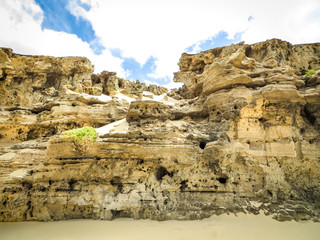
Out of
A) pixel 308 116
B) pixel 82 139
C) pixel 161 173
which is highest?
pixel 308 116

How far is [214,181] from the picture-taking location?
751 cm

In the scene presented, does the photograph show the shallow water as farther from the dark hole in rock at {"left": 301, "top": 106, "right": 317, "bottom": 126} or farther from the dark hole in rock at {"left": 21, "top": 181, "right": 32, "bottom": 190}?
the dark hole in rock at {"left": 301, "top": 106, "right": 317, "bottom": 126}

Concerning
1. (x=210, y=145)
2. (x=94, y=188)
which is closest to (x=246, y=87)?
(x=210, y=145)

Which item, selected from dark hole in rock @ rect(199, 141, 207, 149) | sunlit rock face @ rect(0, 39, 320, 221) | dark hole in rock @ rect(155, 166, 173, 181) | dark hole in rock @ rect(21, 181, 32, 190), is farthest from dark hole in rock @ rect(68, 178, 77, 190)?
dark hole in rock @ rect(199, 141, 207, 149)

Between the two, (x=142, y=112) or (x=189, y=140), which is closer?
(x=189, y=140)

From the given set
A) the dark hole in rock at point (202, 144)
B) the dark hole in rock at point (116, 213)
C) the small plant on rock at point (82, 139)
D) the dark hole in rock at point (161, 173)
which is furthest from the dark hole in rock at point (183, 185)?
the small plant on rock at point (82, 139)

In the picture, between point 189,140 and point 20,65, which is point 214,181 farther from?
point 20,65

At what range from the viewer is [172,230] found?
20.2ft

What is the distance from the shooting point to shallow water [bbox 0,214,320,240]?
5.81m

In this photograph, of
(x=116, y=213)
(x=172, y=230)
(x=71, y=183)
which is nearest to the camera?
(x=172, y=230)

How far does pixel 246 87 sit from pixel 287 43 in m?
9.70

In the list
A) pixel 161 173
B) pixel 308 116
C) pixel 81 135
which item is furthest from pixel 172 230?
pixel 308 116

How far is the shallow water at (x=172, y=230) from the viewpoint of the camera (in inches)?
229

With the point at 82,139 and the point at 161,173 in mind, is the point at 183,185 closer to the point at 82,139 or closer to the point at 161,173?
the point at 161,173
